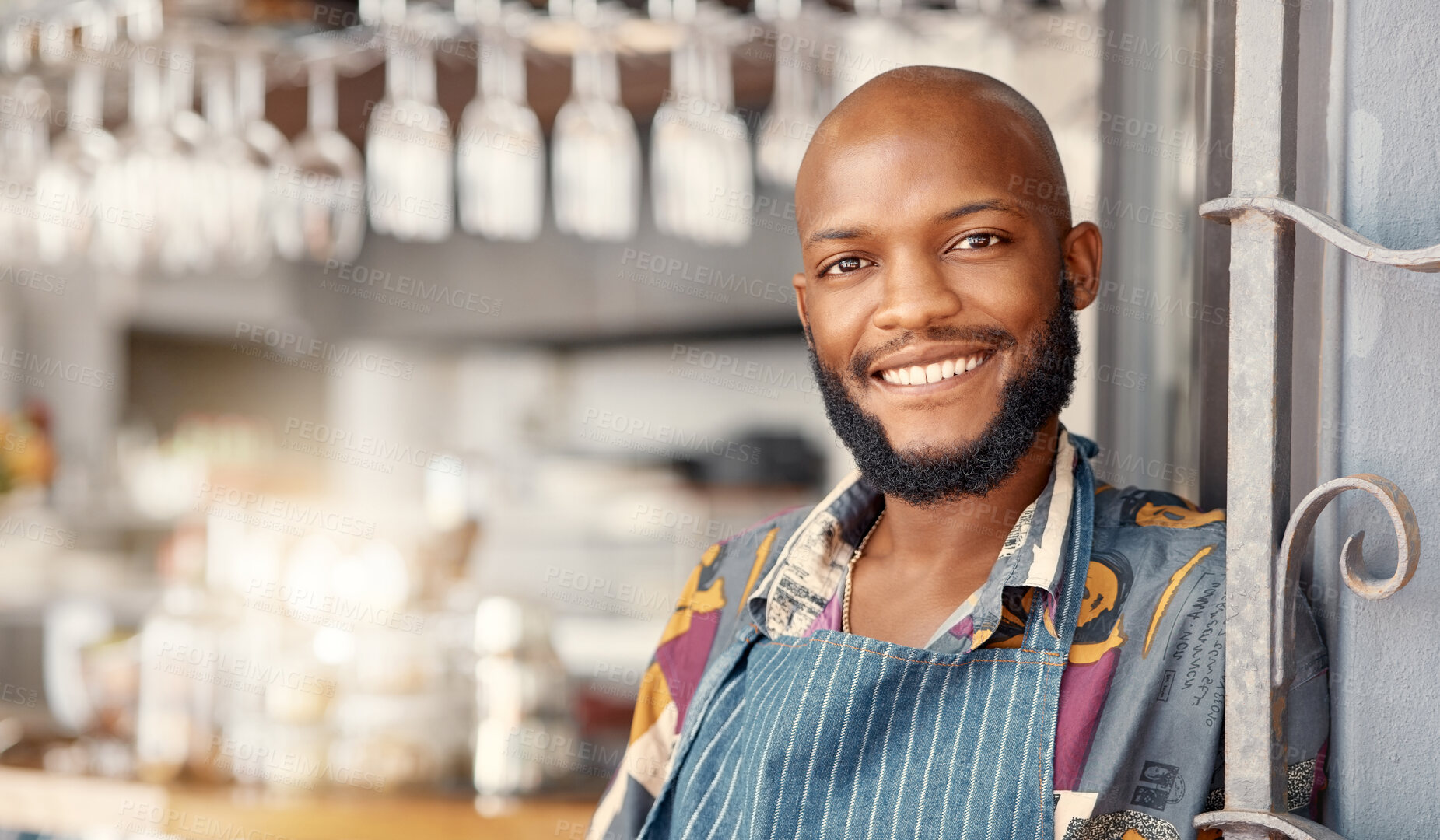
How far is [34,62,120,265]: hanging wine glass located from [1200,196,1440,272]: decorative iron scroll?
209 cm

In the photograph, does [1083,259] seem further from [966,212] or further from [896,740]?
[896,740]

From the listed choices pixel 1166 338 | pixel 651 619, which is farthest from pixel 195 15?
pixel 651 619

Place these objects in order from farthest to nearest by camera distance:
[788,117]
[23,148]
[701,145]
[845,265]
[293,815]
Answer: [23,148]
[788,117]
[701,145]
[293,815]
[845,265]

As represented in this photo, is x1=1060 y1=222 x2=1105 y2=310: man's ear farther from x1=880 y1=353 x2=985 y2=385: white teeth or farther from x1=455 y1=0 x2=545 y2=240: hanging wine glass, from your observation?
x1=455 y1=0 x2=545 y2=240: hanging wine glass

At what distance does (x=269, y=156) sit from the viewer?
2.11 m

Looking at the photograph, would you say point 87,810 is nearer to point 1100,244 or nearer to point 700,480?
point 1100,244

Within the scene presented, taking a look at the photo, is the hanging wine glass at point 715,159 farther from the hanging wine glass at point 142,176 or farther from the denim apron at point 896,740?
the denim apron at point 896,740

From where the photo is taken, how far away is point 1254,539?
0.62m

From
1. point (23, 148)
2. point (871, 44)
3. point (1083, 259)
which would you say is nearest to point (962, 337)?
point (1083, 259)

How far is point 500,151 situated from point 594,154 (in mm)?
147

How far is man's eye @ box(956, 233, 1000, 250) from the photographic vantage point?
2.69ft

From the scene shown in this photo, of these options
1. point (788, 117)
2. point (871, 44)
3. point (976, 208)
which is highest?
point (871, 44)

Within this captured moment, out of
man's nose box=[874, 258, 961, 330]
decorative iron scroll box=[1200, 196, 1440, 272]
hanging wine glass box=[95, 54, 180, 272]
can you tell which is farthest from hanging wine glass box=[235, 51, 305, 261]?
decorative iron scroll box=[1200, 196, 1440, 272]

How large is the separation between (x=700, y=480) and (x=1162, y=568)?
3.35m
